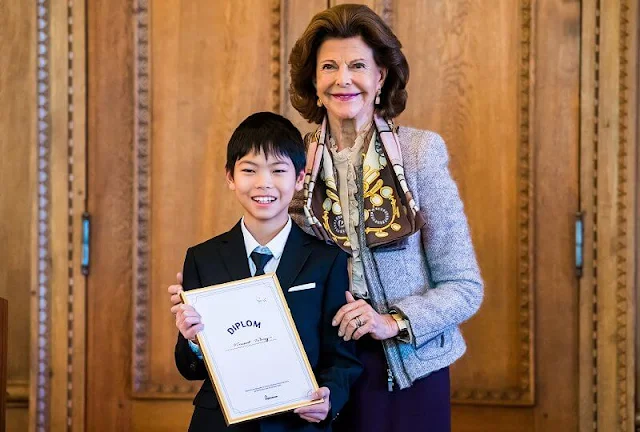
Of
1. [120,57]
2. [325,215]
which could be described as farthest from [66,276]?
[325,215]

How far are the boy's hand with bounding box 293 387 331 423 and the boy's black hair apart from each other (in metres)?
0.43

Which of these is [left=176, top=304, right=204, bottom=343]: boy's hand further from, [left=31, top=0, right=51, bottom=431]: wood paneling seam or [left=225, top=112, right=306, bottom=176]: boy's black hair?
[left=31, top=0, right=51, bottom=431]: wood paneling seam

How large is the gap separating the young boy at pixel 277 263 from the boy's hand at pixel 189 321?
0.37 feet

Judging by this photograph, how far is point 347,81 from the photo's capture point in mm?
1910

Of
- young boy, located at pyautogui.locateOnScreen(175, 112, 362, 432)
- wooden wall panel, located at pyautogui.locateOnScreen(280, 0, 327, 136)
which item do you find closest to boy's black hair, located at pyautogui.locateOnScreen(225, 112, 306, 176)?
young boy, located at pyautogui.locateOnScreen(175, 112, 362, 432)

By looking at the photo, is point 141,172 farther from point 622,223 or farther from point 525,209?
point 622,223

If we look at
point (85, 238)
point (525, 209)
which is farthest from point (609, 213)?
point (85, 238)

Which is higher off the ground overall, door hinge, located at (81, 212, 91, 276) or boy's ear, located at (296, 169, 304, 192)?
boy's ear, located at (296, 169, 304, 192)

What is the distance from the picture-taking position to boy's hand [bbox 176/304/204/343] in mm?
1616

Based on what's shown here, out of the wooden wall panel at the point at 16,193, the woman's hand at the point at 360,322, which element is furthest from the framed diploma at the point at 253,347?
the wooden wall panel at the point at 16,193

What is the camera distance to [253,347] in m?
1.66

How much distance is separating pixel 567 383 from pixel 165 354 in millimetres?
1185

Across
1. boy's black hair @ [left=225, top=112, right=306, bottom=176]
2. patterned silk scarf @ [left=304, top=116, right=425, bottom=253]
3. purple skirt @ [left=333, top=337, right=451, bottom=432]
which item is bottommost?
purple skirt @ [left=333, top=337, right=451, bottom=432]

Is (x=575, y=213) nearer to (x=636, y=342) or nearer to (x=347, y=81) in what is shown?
(x=636, y=342)
